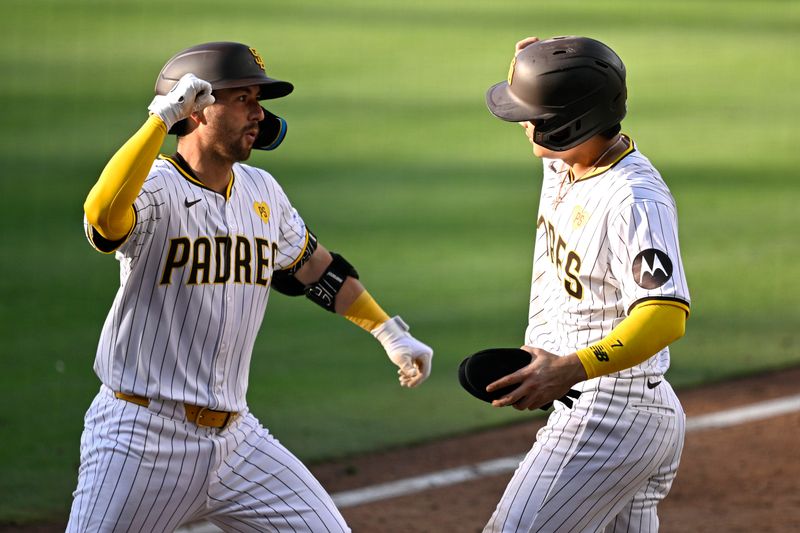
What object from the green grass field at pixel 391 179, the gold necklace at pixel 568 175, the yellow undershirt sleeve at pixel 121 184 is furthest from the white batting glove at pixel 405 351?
the green grass field at pixel 391 179

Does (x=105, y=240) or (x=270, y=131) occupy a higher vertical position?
(x=270, y=131)

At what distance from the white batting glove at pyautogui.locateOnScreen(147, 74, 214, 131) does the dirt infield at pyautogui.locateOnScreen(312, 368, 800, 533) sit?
2103mm

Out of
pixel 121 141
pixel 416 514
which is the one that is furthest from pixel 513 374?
pixel 121 141

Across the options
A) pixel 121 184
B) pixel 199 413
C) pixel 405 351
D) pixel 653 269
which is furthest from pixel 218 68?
pixel 653 269

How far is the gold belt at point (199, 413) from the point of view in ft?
11.6

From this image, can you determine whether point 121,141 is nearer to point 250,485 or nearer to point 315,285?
point 315,285

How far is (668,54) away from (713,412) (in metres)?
6.32

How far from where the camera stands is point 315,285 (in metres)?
4.15

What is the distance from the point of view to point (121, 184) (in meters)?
3.24

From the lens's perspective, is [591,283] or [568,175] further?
[568,175]

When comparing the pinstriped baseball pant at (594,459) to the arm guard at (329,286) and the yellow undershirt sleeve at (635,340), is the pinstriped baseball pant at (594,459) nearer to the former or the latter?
the yellow undershirt sleeve at (635,340)

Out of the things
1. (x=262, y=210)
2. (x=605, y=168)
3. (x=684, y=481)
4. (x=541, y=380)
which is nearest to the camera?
(x=541, y=380)

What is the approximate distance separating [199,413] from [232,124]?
2.81 ft

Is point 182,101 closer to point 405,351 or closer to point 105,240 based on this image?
point 105,240
